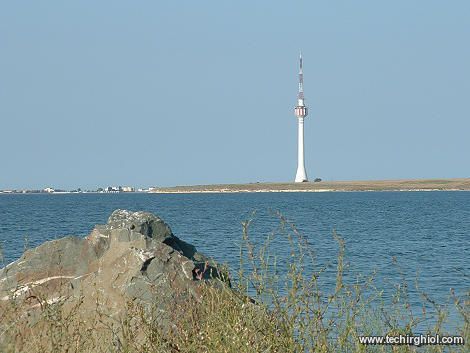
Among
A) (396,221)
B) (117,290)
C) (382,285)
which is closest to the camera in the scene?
(117,290)

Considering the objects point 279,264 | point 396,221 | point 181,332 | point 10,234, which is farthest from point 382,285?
point 396,221

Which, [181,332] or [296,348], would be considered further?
[181,332]

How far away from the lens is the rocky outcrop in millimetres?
11812

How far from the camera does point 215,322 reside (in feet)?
24.2

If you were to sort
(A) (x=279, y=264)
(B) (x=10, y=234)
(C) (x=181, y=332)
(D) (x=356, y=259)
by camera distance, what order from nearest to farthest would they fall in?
1. (C) (x=181, y=332)
2. (A) (x=279, y=264)
3. (D) (x=356, y=259)
4. (B) (x=10, y=234)

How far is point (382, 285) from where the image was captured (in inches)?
882

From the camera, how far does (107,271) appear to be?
12.6 m

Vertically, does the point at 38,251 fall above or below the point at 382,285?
above

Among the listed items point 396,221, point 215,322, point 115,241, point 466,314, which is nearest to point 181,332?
point 215,322

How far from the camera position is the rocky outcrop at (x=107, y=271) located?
1181 cm

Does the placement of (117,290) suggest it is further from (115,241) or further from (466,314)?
(466,314)

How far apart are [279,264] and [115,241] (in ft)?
52.3

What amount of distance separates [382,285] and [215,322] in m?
15.6

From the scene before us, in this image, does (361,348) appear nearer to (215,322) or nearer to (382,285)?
(215,322)
